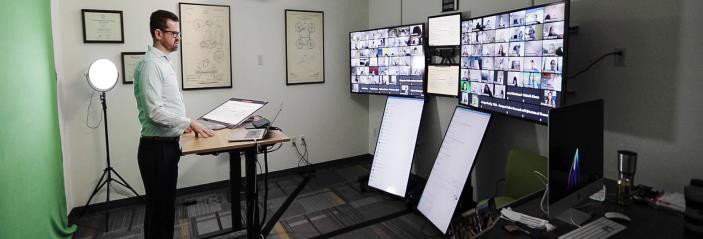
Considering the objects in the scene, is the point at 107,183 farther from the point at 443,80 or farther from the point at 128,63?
the point at 443,80

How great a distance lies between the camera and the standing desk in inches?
91.6

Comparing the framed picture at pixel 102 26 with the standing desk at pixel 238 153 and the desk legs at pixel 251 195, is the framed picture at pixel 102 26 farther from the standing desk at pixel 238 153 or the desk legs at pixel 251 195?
the desk legs at pixel 251 195

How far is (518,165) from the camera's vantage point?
2.61m

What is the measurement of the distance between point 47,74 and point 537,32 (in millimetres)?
3175

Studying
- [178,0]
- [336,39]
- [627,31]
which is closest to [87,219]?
[178,0]

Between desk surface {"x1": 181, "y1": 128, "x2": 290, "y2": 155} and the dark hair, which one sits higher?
the dark hair

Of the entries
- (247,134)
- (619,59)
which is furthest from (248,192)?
(619,59)

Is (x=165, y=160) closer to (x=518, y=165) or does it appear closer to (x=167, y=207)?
(x=167, y=207)

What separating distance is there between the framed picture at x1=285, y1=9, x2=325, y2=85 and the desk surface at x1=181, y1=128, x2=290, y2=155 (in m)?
1.85

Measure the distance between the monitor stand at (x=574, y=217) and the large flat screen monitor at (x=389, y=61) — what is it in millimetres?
2106

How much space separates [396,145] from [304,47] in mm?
1543


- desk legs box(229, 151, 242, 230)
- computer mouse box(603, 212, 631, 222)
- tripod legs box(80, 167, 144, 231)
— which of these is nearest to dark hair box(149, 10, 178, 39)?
desk legs box(229, 151, 242, 230)

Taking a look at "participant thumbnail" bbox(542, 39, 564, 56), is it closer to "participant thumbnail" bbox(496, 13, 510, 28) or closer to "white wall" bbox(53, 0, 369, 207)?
"participant thumbnail" bbox(496, 13, 510, 28)

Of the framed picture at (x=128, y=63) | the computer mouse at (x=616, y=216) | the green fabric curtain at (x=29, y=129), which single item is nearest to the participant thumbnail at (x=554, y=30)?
the computer mouse at (x=616, y=216)
